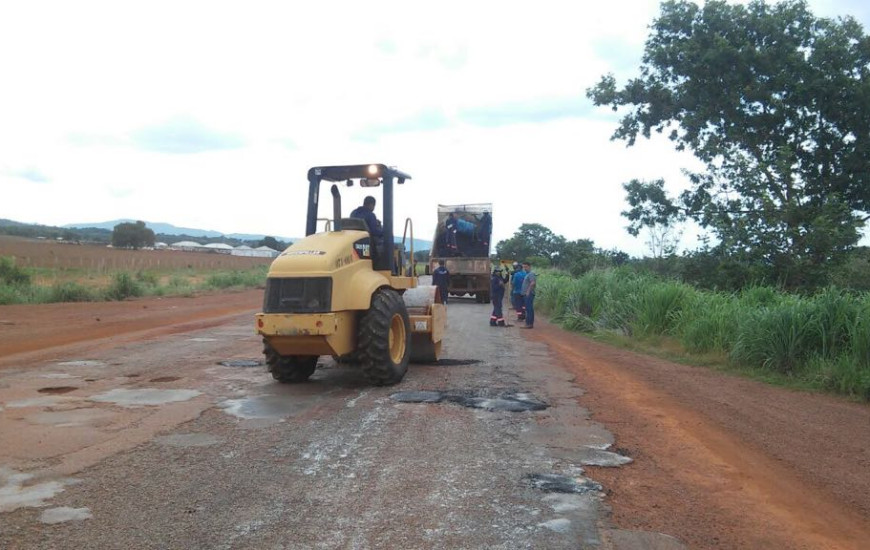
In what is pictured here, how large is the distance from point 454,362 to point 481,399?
10.3 ft

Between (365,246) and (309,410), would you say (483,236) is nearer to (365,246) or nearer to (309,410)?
(365,246)

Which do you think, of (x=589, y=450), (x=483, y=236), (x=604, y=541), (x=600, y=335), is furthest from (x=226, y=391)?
(x=483, y=236)

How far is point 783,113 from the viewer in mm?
21203

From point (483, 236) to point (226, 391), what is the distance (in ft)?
63.5

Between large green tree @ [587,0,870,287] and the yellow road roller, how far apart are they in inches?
452

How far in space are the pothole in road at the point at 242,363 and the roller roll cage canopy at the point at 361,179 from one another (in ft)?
7.58

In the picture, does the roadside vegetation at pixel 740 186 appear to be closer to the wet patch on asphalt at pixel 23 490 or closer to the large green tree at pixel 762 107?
the large green tree at pixel 762 107

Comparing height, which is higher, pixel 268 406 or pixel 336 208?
pixel 336 208

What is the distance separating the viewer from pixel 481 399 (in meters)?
8.34

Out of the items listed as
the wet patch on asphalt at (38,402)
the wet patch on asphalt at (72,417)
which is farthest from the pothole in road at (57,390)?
the wet patch on asphalt at (72,417)

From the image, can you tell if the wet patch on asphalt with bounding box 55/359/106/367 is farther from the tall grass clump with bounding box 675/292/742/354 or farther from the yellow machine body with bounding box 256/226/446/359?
the tall grass clump with bounding box 675/292/742/354

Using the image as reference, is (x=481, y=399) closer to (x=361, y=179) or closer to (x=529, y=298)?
(x=361, y=179)

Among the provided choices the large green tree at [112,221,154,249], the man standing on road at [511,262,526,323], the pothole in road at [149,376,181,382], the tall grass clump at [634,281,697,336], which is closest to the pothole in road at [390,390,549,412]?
the pothole in road at [149,376,181,382]

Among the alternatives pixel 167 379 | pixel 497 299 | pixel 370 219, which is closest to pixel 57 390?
pixel 167 379
